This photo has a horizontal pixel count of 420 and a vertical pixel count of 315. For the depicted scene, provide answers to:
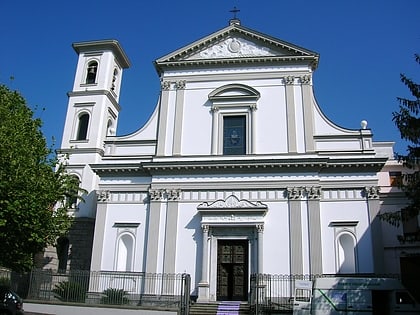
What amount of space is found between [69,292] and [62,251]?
7.29 metres

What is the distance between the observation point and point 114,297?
20656 millimetres

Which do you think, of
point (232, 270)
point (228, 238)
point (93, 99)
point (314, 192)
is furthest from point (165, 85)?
point (232, 270)

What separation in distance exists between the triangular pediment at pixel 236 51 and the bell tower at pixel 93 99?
557 centimetres

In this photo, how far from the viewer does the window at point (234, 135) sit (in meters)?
24.1

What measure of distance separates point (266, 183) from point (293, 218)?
2.27 m

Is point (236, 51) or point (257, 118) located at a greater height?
point (236, 51)

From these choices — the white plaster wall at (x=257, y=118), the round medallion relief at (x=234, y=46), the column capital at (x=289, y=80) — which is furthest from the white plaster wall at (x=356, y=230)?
the round medallion relief at (x=234, y=46)

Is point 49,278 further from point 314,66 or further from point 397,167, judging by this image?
point 397,167

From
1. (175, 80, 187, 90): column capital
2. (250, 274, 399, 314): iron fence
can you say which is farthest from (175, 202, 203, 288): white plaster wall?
(175, 80, 187, 90): column capital

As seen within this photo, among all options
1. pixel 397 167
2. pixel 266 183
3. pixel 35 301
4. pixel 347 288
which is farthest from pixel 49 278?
pixel 397 167

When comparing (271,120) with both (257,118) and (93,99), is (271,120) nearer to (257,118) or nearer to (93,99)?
(257,118)

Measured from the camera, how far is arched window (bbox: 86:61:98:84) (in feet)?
100

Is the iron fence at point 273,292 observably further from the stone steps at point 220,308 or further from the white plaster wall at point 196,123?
the white plaster wall at point 196,123

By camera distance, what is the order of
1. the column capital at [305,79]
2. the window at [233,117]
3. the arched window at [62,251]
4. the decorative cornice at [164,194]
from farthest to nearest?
the arched window at [62,251] < the column capital at [305,79] < the window at [233,117] < the decorative cornice at [164,194]
